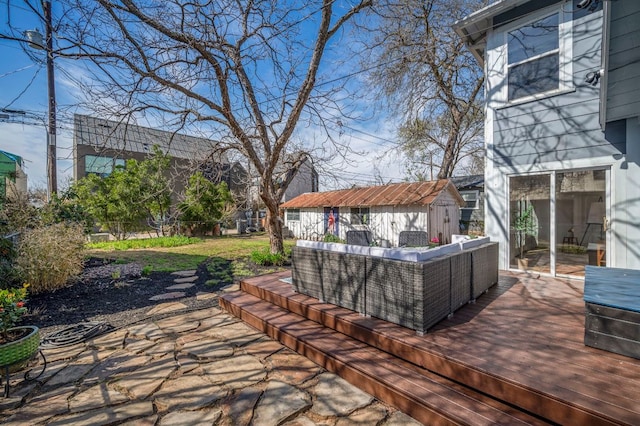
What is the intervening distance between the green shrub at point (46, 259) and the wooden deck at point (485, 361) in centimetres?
412

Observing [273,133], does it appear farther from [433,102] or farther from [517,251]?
[433,102]

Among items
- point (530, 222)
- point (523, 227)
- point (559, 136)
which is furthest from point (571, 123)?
point (523, 227)

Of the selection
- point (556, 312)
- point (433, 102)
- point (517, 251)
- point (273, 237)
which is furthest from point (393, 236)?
point (556, 312)

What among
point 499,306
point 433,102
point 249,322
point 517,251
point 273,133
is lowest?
point 249,322

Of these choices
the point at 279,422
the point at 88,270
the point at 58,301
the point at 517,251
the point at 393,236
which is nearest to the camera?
the point at 279,422

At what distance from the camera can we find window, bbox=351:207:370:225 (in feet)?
43.5

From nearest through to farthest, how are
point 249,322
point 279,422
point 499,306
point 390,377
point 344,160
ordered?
point 279,422, point 390,377, point 499,306, point 249,322, point 344,160

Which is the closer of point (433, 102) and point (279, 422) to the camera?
point (279, 422)

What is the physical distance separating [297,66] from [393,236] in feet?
27.6

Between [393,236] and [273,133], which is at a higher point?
[273,133]

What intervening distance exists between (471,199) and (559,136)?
419 inches

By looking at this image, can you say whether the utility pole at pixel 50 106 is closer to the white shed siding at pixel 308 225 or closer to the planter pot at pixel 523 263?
the planter pot at pixel 523 263

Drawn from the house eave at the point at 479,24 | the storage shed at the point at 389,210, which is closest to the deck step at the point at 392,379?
the house eave at the point at 479,24

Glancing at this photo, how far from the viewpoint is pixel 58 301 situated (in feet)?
15.0
